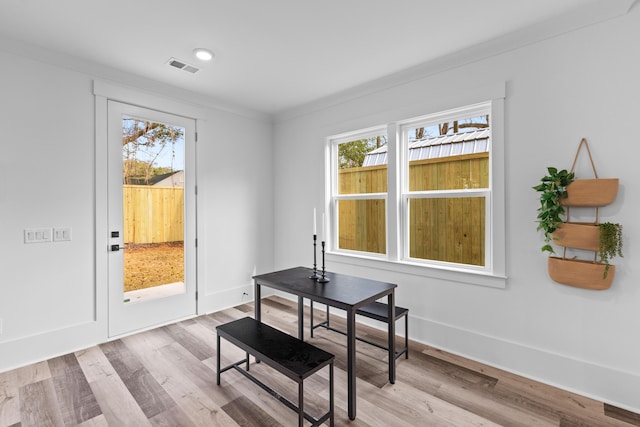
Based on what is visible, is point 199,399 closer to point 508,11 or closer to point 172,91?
point 172,91

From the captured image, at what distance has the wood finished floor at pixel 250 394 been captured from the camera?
6.26ft

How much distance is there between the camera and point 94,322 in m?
2.88

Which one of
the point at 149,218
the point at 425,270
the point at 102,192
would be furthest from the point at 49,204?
the point at 425,270

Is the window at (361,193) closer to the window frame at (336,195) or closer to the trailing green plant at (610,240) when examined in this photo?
the window frame at (336,195)

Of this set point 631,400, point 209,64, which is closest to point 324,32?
point 209,64

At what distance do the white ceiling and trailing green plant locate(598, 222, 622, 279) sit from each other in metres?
1.39

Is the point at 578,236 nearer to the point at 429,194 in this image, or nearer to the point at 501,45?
the point at 429,194

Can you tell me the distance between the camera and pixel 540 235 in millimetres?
2307

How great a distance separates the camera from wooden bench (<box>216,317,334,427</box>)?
1748mm

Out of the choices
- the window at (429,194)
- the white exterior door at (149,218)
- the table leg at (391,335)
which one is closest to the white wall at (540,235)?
the window at (429,194)

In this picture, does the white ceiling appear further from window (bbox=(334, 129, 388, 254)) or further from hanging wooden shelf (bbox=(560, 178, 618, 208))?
hanging wooden shelf (bbox=(560, 178, 618, 208))

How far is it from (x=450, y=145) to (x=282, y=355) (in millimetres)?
2263

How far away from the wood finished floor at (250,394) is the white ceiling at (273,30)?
2.53m

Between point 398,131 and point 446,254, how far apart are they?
50.1 inches
